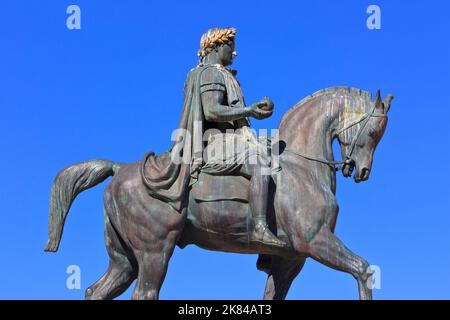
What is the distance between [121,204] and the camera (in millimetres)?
13688

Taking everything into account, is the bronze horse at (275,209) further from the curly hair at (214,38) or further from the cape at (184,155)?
the curly hair at (214,38)

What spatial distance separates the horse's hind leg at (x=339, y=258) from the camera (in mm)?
12633

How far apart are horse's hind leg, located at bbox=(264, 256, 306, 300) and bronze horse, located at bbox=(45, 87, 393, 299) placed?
1cm

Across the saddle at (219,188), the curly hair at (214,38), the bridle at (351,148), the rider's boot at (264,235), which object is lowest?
the rider's boot at (264,235)

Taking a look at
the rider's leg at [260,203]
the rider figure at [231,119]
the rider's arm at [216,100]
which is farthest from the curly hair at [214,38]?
the rider's leg at [260,203]

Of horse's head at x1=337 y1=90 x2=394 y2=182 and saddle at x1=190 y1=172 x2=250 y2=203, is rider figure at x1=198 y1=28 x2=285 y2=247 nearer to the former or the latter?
saddle at x1=190 y1=172 x2=250 y2=203

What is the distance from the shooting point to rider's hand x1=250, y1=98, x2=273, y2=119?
13336 mm

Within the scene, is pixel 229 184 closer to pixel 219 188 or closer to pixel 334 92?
pixel 219 188

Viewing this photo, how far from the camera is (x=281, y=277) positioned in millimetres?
14062

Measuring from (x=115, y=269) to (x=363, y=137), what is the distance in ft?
13.3

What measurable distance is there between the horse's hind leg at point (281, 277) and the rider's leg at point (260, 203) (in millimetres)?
1101
